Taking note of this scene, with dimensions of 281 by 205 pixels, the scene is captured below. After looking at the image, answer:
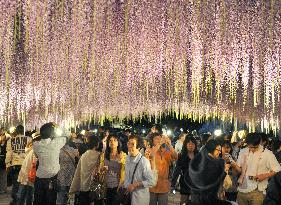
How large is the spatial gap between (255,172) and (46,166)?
3.29 m

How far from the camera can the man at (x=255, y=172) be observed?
5941 mm

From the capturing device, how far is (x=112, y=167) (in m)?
7.34

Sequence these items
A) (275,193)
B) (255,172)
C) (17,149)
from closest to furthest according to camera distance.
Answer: (275,193)
(255,172)
(17,149)

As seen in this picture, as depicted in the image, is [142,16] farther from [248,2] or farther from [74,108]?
[74,108]

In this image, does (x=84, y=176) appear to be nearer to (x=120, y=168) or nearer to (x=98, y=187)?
(x=98, y=187)

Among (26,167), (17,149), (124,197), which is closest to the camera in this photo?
(124,197)

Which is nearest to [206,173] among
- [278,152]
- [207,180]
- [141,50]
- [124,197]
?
[207,180]

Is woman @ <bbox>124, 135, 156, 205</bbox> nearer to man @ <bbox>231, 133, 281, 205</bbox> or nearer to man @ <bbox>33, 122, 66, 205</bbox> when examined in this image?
man @ <bbox>231, 133, 281, 205</bbox>

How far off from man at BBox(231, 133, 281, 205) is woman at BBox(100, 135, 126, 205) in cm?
196

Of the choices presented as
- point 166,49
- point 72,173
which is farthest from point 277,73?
point 72,173

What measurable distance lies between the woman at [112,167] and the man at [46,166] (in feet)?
2.70

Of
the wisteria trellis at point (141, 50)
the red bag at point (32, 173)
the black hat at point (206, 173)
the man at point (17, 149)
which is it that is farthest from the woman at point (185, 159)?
the wisteria trellis at point (141, 50)

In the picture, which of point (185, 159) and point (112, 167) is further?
point (185, 159)

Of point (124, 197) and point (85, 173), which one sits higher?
point (85, 173)
